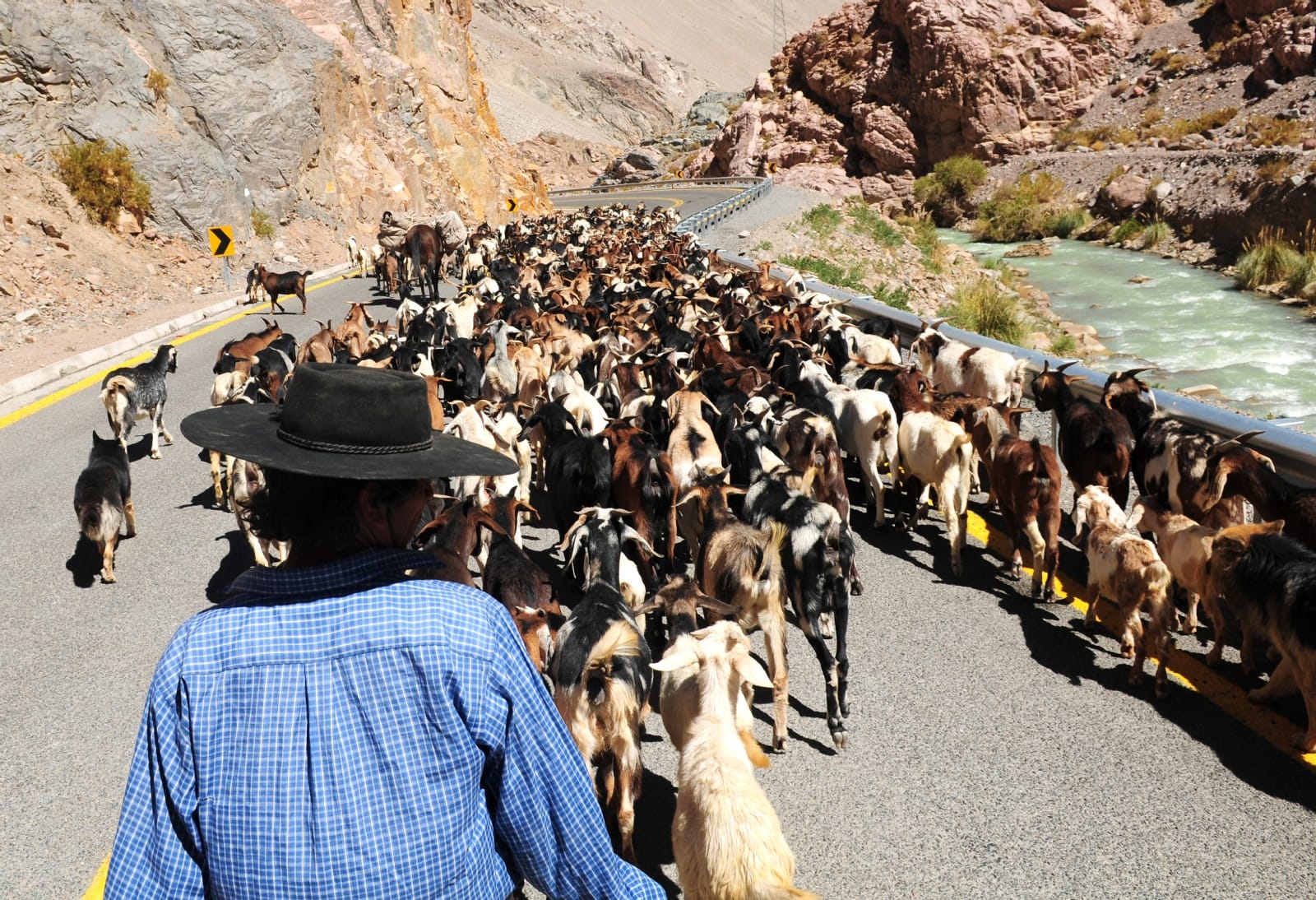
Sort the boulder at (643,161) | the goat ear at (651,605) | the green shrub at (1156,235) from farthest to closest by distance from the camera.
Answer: the boulder at (643,161), the green shrub at (1156,235), the goat ear at (651,605)

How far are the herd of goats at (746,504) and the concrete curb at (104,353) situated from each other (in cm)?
352

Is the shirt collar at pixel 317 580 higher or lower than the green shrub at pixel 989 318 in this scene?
higher

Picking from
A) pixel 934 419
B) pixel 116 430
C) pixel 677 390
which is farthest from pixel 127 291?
pixel 934 419

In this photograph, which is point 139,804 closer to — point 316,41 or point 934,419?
point 934,419

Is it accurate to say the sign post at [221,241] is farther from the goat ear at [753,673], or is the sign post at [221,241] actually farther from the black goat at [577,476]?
the goat ear at [753,673]

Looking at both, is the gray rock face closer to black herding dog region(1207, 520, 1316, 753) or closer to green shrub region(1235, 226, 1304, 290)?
black herding dog region(1207, 520, 1316, 753)

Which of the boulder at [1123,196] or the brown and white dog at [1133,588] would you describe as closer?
the brown and white dog at [1133,588]

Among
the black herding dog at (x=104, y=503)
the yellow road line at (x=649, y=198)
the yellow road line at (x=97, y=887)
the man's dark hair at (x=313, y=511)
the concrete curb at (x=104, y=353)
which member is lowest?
the yellow road line at (x=649, y=198)

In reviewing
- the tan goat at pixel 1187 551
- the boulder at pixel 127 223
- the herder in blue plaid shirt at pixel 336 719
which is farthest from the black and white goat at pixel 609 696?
the boulder at pixel 127 223

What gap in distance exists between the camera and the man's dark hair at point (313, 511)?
1.81 m

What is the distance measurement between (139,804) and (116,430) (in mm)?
8956

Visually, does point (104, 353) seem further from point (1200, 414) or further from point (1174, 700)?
point (1174, 700)

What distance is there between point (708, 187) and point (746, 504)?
49.2 meters

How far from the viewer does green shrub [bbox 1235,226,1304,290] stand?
2338cm
